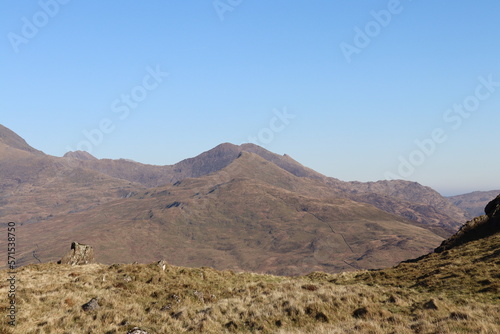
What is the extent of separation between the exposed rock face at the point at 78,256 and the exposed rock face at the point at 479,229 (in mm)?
41560

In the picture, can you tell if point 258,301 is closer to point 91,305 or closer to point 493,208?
point 91,305

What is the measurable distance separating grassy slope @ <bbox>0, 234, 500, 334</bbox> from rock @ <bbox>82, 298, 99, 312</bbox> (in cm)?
49

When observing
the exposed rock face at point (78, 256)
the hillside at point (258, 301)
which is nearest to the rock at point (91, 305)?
the hillside at point (258, 301)

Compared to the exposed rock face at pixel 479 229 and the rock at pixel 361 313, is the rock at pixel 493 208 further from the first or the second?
the rock at pixel 361 313

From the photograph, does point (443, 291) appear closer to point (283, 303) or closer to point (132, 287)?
point (283, 303)

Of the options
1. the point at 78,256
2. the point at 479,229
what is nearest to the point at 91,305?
the point at 78,256

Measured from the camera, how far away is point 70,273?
3478cm

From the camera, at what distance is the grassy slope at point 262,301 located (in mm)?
20250

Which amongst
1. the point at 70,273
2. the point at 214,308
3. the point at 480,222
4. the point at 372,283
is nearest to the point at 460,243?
the point at 480,222

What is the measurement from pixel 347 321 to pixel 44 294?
21757 mm

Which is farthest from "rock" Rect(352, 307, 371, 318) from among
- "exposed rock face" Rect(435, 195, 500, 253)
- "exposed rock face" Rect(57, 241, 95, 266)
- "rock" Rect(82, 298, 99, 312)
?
"exposed rock face" Rect(57, 241, 95, 266)

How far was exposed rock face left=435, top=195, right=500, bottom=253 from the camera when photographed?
139 feet

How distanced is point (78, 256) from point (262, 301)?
27.1 meters

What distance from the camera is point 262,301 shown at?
Answer: 84.9ft
